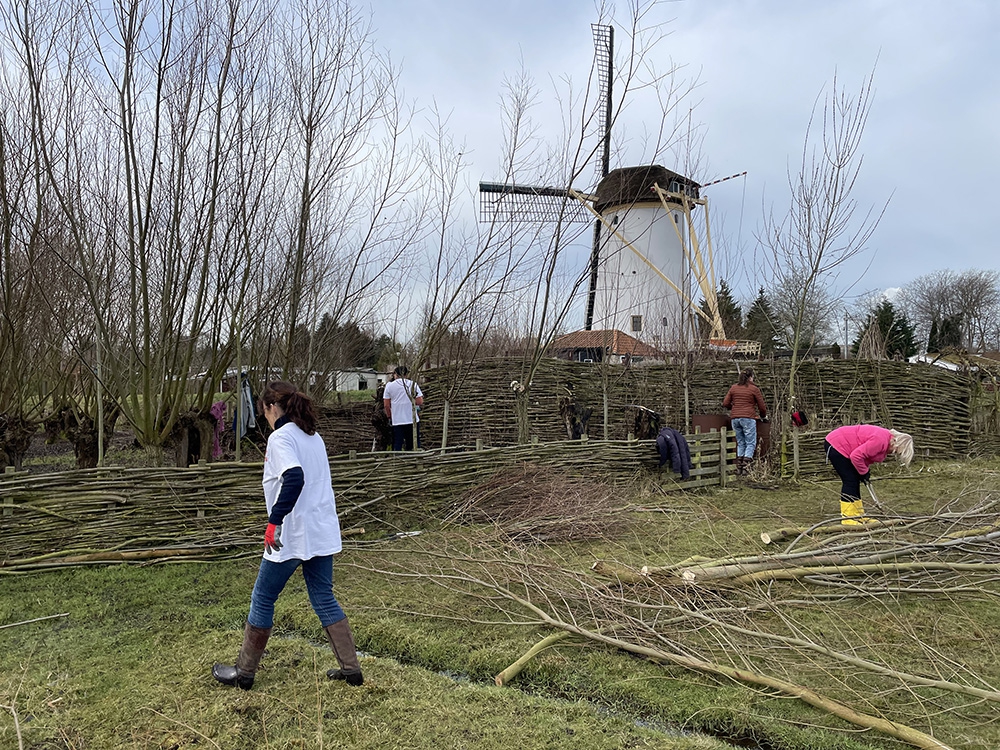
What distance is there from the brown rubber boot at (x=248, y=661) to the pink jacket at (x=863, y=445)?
197 inches

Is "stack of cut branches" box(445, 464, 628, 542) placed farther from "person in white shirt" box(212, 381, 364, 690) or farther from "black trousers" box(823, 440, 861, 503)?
"person in white shirt" box(212, 381, 364, 690)

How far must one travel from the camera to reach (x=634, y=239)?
856 centimetres

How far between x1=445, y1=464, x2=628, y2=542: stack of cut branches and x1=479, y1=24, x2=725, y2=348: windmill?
92.0 inches

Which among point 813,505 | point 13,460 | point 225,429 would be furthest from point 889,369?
point 13,460

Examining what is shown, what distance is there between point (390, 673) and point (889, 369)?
10310mm

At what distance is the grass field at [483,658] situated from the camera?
2617mm

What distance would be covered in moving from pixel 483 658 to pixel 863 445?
4126mm

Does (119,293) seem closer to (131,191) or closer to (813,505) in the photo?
(131,191)

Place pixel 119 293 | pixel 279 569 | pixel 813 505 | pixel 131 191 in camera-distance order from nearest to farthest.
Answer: pixel 279 569, pixel 131 191, pixel 119 293, pixel 813 505

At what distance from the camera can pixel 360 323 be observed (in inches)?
416


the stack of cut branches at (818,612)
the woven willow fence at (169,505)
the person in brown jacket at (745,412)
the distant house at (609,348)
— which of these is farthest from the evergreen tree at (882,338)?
the woven willow fence at (169,505)

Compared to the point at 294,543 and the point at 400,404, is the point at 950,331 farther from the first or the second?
the point at 294,543

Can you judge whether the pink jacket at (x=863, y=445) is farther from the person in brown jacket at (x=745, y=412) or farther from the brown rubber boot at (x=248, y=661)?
the brown rubber boot at (x=248, y=661)

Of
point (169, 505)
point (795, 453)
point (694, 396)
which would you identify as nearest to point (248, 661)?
point (169, 505)
